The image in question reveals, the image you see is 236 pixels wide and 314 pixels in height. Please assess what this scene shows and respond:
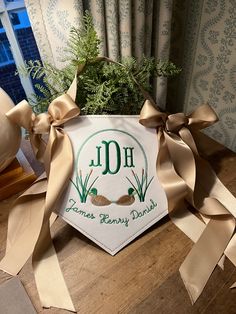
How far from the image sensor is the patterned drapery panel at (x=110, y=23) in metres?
0.57

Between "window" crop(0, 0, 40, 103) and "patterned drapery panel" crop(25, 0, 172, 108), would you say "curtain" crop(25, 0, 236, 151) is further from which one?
"window" crop(0, 0, 40, 103)

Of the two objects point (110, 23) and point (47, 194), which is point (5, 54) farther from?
point (47, 194)

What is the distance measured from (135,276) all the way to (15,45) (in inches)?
27.4

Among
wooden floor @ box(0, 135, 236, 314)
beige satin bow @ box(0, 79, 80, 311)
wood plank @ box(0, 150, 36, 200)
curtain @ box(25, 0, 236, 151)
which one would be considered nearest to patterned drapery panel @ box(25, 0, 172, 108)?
curtain @ box(25, 0, 236, 151)

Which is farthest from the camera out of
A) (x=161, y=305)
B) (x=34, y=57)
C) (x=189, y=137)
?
(x=34, y=57)

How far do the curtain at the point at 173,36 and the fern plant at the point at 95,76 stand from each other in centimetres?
7

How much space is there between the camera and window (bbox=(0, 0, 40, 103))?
0.73 meters

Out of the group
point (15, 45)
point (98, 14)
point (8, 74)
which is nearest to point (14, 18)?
point (15, 45)

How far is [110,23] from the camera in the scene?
1.93 ft

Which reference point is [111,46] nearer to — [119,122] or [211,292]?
[119,122]

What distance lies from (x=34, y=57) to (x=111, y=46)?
35cm

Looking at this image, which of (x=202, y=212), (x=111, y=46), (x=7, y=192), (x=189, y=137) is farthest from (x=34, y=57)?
(x=202, y=212)

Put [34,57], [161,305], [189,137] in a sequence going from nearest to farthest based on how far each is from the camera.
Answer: [161,305], [189,137], [34,57]

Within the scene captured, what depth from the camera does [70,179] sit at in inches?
20.2
